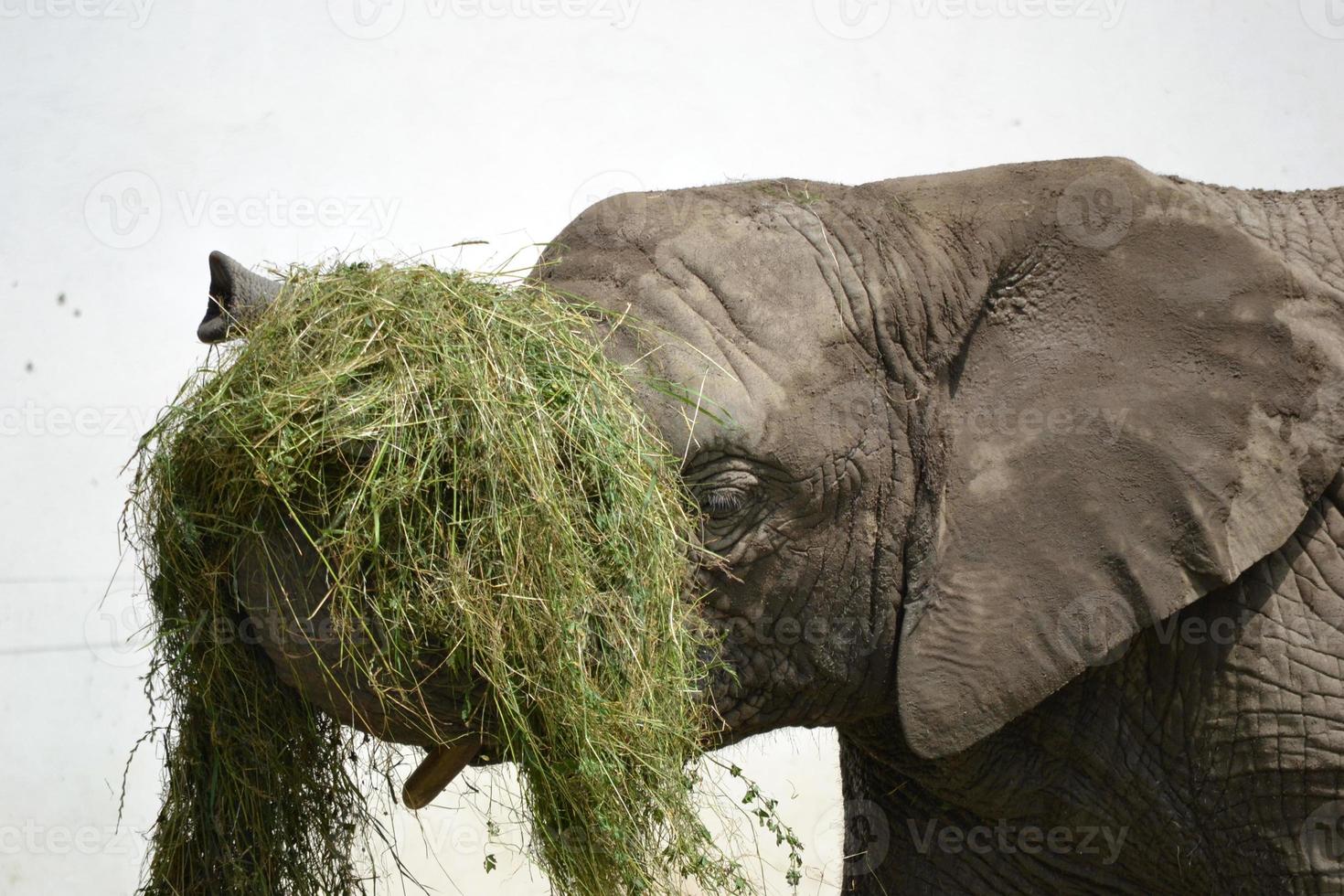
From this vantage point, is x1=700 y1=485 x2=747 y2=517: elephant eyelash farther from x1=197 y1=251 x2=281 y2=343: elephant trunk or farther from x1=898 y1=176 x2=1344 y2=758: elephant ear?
x1=197 y1=251 x2=281 y2=343: elephant trunk

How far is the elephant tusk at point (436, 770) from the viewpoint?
9.60 feet

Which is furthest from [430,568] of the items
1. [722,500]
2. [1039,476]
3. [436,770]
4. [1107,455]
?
[1107,455]

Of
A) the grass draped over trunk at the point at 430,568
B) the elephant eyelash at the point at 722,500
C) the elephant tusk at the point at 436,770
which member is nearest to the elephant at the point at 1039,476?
the elephant eyelash at the point at 722,500

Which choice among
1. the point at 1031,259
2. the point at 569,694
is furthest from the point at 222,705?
the point at 1031,259

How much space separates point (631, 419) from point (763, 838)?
437 centimetres

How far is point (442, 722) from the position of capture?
2.85m

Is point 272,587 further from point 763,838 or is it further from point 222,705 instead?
point 763,838

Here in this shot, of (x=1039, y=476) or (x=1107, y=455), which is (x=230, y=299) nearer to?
(x=1039, y=476)

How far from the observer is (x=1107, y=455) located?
3.32 m

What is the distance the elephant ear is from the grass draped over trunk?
73cm

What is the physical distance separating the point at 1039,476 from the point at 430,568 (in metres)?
1.59

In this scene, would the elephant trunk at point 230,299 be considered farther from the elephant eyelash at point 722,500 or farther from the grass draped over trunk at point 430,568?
the elephant eyelash at point 722,500

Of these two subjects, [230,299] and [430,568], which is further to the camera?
[230,299]

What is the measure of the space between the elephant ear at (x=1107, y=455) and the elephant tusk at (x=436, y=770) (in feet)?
3.59
